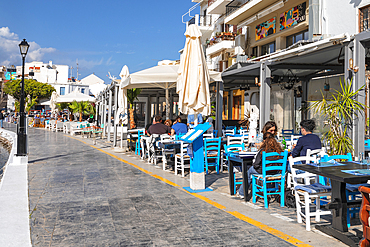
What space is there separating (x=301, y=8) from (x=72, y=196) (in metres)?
15.7

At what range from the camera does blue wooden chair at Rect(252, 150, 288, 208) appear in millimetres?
5516

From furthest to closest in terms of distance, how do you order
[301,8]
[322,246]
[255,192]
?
1. [301,8]
2. [255,192]
3. [322,246]

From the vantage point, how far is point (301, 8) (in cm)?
1725

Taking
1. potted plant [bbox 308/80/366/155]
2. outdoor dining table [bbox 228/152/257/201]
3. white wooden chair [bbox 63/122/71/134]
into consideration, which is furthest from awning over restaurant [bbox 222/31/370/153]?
white wooden chair [bbox 63/122/71/134]

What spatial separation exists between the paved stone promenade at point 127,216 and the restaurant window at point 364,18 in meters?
11.1

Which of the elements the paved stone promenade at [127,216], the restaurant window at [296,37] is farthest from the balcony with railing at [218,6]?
the paved stone promenade at [127,216]

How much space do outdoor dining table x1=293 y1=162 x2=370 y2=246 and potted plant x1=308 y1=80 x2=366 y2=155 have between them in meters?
2.47

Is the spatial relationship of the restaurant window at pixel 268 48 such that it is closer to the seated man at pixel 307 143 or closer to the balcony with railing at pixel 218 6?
the balcony with railing at pixel 218 6

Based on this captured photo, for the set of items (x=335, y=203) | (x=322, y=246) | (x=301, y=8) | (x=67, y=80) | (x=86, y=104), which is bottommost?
(x=322, y=246)

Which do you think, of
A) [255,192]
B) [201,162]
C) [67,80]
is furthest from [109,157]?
[67,80]

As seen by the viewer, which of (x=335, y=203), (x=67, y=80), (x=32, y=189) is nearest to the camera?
(x=335, y=203)

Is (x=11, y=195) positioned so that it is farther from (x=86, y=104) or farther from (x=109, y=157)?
(x=86, y=104)

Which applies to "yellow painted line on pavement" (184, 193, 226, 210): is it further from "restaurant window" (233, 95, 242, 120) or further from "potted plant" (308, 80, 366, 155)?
"restaurant window" (233, 95, 242, 120)

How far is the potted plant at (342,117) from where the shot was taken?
22.3 feet
